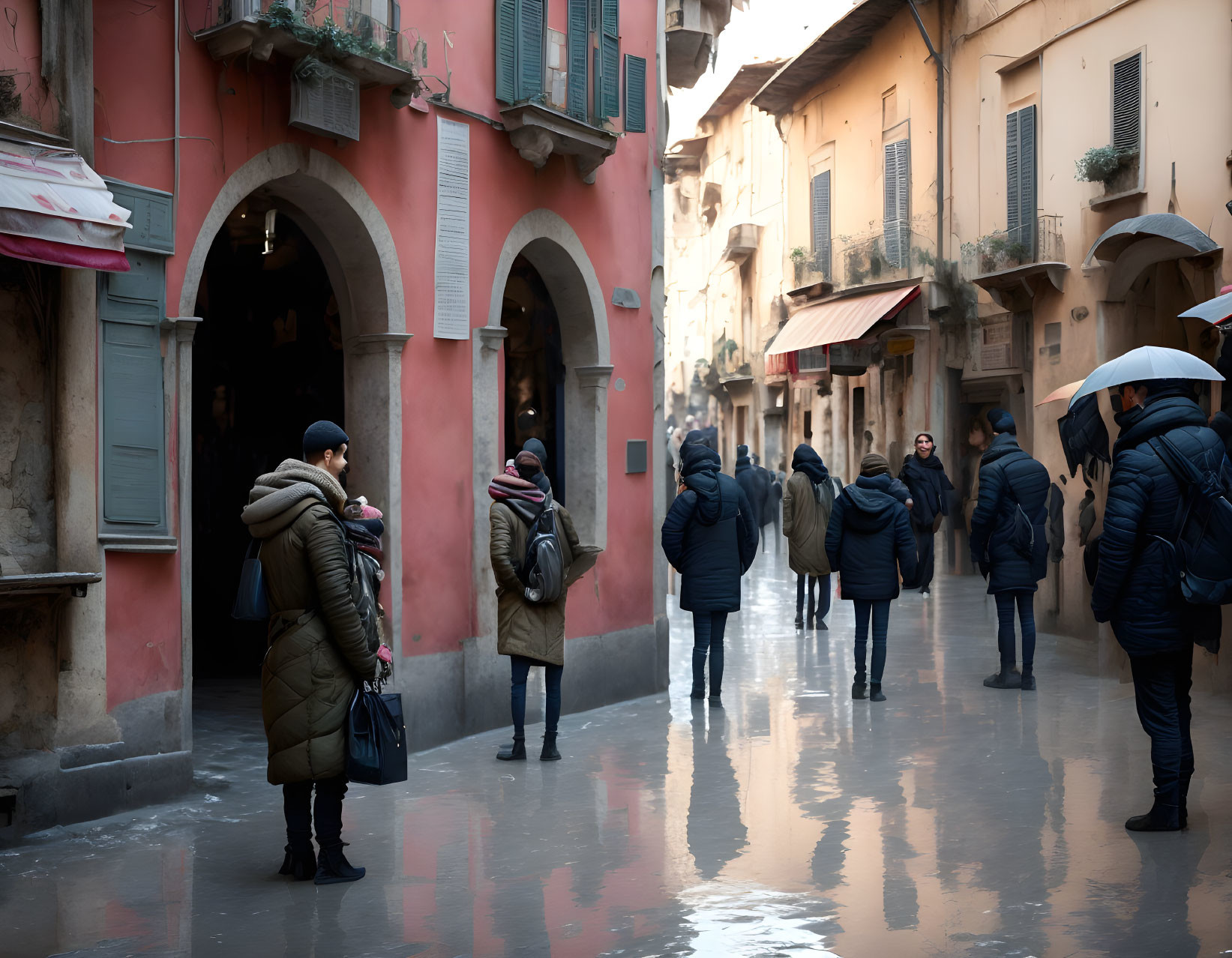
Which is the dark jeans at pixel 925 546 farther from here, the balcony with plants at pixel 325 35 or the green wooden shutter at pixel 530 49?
the balcony with plants at pixel 325 35

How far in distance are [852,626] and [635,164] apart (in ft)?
21.3

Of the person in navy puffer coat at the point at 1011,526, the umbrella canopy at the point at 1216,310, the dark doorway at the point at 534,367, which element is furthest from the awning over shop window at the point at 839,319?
the umbrella canopy at the point at 1216,310

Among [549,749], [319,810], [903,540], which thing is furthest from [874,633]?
[319,810]

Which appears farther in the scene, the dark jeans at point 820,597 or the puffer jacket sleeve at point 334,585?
the dark jeans at point 820,597

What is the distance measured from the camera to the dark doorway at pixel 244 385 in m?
11.3

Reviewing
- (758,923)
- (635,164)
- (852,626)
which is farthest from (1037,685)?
(758,923)

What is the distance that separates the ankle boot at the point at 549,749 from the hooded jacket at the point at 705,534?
216cm

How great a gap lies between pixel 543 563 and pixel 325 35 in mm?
3488

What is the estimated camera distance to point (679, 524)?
1065 centimetres

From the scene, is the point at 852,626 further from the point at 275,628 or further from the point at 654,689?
the point at 275,628

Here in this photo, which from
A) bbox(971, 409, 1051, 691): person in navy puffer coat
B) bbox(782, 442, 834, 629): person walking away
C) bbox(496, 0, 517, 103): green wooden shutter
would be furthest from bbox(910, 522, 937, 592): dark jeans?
bbox(496, 0, 517, 103): green wooden shutter

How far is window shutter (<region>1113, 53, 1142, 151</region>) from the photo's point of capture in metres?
15.7

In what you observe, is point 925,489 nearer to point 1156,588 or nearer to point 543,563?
point 543,563

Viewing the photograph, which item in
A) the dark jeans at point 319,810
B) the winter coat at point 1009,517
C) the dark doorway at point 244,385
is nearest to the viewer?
the dark jeans at point 319,810
